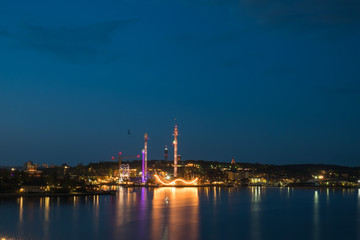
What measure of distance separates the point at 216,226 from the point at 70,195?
16.6 m

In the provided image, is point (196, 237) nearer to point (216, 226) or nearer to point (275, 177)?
point (216, 226)

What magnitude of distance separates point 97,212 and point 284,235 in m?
9.23

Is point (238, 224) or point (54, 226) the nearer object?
point (54, 226)

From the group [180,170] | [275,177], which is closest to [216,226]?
[180,170]

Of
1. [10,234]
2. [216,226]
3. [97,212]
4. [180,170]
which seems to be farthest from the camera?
[180,170]

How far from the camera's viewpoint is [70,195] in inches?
1173

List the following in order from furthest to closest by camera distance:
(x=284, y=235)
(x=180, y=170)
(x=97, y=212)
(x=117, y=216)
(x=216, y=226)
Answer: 1. (x=180, y=170)
2. (x=97, y=212)
3. (x=117, y=216)
4. (x=216, y=226)
5. (x=284, y=235)

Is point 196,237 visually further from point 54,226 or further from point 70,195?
point 70,195

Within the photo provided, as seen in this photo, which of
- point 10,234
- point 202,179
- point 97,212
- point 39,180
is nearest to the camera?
point 10,234

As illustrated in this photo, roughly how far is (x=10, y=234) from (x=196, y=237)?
5965 mm

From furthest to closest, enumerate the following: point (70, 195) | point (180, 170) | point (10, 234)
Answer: point (180, 170) < point (70, 195) < point (10, 234)

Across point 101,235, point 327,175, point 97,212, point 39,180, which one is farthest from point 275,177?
point 101,235

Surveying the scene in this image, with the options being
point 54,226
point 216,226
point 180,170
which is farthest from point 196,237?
point 180,170

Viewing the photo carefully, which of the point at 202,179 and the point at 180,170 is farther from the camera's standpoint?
the point at 180,170
